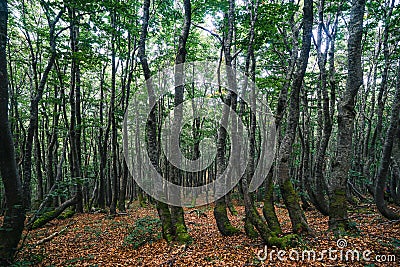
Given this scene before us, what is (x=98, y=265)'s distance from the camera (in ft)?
25.3

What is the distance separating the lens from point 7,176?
6.11 meters

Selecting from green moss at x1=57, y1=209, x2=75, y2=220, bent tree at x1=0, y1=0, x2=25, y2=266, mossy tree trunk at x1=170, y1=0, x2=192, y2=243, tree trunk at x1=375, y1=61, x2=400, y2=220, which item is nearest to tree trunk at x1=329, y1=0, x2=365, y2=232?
tree trunk at x1=375, y1=61, x2=400, y2=220

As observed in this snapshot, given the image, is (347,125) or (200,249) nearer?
(347,125)

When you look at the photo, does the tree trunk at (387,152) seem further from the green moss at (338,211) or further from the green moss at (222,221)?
the green moss at (222,221)

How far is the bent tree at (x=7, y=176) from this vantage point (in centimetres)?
593

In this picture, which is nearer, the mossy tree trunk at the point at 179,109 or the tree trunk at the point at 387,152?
the tree trunk at the point at 387,152

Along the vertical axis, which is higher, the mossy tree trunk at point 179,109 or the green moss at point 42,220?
the mossy tree trunk at point 179,109

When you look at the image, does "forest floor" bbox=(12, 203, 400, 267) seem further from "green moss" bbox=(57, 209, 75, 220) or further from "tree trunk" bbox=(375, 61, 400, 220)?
"green moss" bbox=(57, 209, 75, 220)

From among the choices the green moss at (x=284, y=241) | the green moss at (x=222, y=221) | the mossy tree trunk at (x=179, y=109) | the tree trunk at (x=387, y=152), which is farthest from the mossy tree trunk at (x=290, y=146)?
the mossy tree trunk at (x=179, y=109)

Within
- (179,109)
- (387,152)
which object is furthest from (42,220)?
(387,152)

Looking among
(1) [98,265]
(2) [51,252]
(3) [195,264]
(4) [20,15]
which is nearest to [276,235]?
(3) [195,264]

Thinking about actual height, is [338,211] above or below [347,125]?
below

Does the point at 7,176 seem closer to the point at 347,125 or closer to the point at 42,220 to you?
the point at 42,220

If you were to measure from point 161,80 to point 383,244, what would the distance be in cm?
2170
